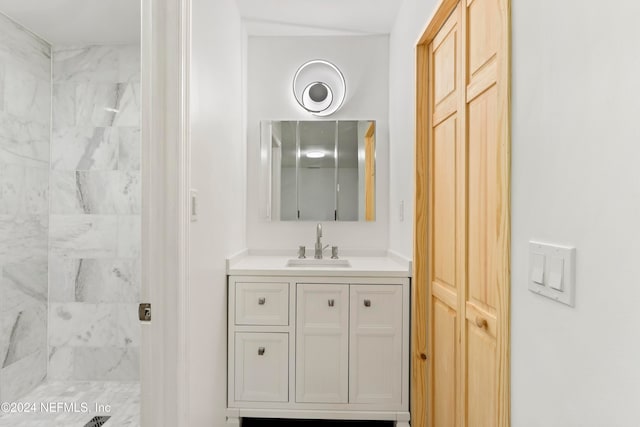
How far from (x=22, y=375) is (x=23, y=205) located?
109 cm

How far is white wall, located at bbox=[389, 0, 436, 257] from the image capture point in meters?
2.02

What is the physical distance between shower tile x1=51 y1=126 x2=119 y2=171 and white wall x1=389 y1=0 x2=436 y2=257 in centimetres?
193

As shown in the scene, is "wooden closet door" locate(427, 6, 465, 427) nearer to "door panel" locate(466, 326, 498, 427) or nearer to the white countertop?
"door panel" locate(466, 326, 498, 427)

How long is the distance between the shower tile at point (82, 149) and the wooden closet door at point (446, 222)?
86.9 inches

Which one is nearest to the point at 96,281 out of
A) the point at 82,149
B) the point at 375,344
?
the point at 82,149

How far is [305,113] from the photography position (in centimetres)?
279

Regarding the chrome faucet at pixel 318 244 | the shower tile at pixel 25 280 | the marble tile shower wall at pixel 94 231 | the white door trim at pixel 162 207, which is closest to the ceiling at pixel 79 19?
the marble tile shower wall at pixel 94 231

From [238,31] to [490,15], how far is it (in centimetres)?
177

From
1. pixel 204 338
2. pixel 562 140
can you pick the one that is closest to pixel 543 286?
pixel 562 140

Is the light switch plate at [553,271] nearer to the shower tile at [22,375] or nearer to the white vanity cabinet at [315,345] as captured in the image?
the white vanity cabinet at [315,345]

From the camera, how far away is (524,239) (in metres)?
0.90

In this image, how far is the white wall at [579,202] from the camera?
585 mm

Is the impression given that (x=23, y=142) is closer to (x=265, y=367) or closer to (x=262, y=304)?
(x=262, y=304)

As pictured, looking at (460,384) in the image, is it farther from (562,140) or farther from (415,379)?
(562,140)
